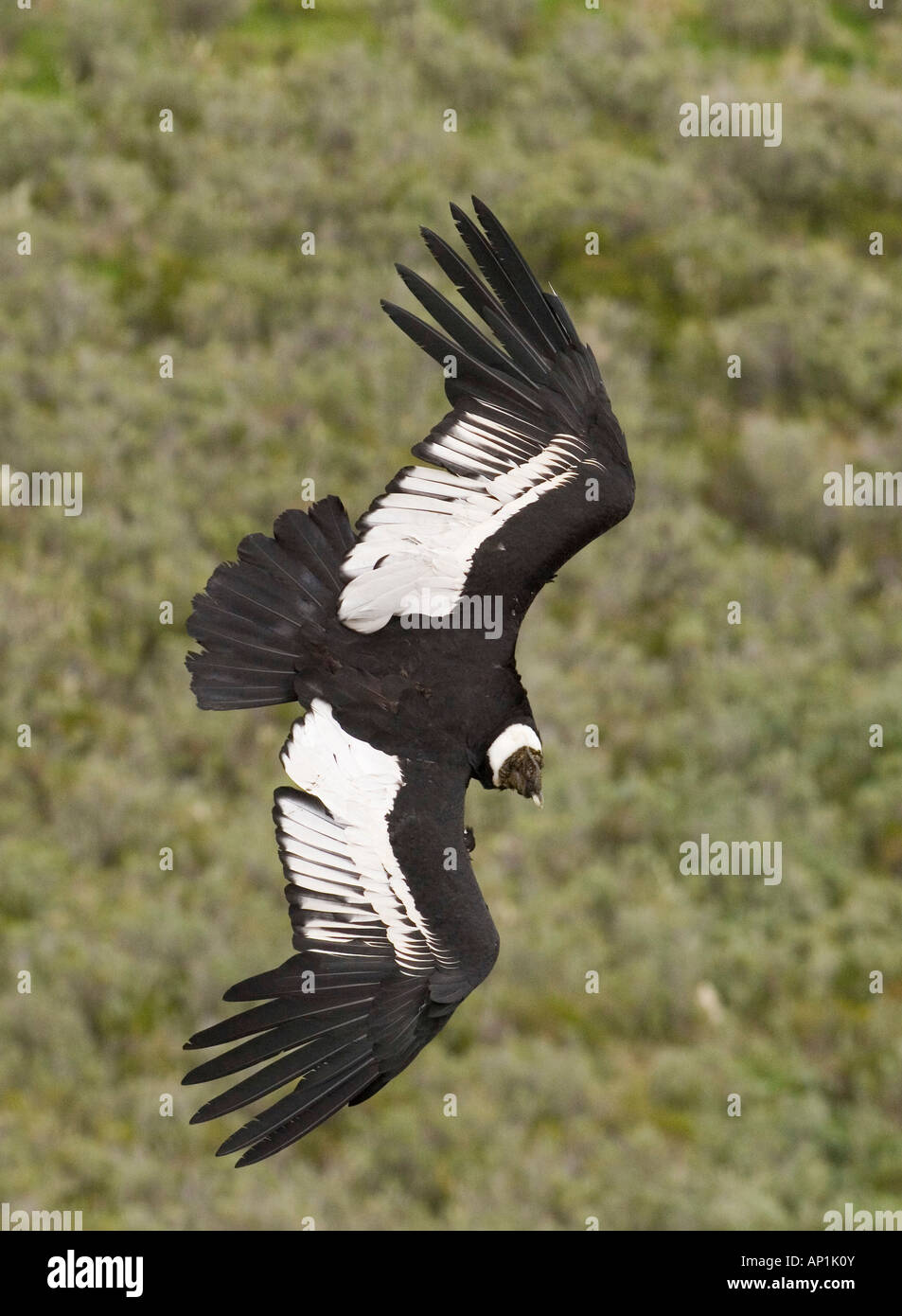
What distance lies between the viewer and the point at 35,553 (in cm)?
1756

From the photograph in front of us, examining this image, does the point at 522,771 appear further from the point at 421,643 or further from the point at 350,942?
the point at 350,942

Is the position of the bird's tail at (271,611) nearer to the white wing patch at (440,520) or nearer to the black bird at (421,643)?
the black bird at (421,643)

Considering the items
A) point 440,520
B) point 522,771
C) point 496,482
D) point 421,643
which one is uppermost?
point 496,482

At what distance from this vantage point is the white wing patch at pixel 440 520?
7.75m

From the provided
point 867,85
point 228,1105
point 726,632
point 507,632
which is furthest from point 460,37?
point 228,1105

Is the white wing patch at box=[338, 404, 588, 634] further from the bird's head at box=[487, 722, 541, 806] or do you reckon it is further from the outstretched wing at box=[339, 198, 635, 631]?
the bird's head at box=[487, 722, 541, 806]

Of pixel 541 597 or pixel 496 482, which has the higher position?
pixel 541 597

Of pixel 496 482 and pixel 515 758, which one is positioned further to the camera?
pixel 496 482

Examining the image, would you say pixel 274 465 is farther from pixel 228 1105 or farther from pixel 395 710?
pixel 228 1105

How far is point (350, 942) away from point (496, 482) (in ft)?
6.25

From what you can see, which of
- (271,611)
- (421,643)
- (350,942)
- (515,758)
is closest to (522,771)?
(515,758)

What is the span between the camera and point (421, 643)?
7723 mm
